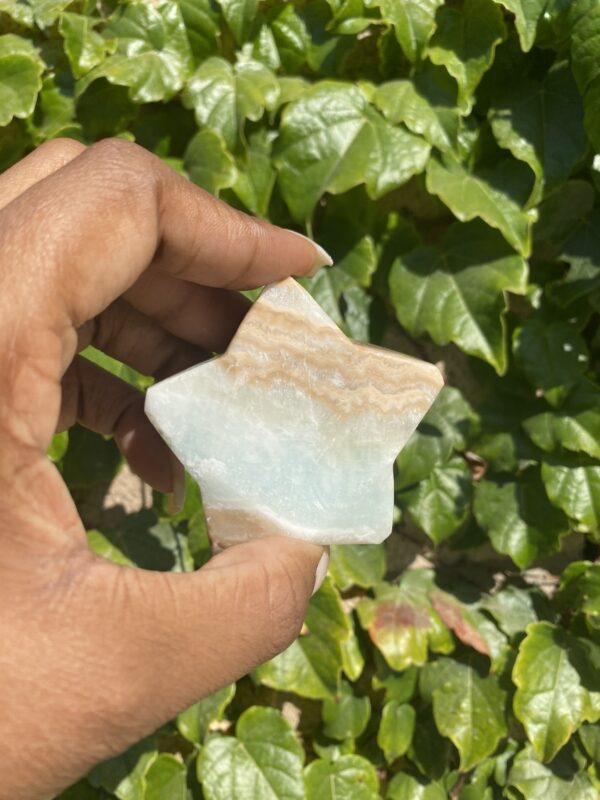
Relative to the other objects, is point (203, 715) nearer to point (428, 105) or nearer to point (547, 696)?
point (547, 696)

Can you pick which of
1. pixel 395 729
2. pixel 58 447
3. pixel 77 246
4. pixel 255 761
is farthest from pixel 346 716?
pixel 77 246

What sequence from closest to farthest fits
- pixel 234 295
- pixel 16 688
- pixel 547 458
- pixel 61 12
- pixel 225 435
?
pixel 16 688 < pixel 225 435 < pixel 234 295 < pixel 61 12 < pixel 547 458

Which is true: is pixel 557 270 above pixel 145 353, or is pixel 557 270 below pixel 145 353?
below

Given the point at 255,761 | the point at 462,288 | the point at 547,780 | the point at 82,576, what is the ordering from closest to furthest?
the point at 82,576, the point at 462,288, the point at 255,761, the point at 547,780

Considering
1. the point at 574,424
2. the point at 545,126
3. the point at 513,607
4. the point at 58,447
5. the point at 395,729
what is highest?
the point at 545,126

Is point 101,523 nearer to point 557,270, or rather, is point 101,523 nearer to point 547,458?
point 547,458

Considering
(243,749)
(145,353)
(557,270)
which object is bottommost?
(243,749)

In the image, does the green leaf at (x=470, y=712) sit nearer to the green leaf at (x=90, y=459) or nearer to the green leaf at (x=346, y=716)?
the green leaf at (x=346, y=716)

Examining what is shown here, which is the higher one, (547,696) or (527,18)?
(527,18)

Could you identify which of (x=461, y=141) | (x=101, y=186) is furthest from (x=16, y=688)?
(x=461, y=141)
